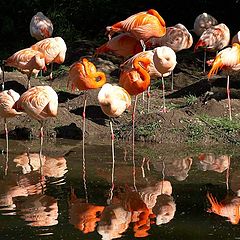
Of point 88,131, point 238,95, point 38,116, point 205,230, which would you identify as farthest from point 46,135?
point 205,230

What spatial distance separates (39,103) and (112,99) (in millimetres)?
885

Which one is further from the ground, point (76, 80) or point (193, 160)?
point (76, 80)

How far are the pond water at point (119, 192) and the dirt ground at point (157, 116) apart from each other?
346 millimetres

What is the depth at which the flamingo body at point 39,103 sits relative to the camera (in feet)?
29.7

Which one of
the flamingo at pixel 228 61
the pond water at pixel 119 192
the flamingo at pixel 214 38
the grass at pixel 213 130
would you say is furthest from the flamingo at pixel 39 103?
the flamingo at pixel 214 38

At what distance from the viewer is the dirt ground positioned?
33.4 feet

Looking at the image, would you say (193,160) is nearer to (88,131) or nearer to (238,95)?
(88,131)

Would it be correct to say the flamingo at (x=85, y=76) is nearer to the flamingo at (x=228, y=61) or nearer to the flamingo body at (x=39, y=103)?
the flamingo body at (x=39, y=103)

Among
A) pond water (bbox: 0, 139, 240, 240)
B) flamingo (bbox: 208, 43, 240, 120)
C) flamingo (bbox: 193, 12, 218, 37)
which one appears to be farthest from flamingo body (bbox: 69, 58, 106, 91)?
flamingo (bbox: 193, 12, 218, 37)

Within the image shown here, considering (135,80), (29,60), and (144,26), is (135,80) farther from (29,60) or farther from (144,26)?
(29,60)

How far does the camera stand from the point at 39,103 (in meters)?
9.05

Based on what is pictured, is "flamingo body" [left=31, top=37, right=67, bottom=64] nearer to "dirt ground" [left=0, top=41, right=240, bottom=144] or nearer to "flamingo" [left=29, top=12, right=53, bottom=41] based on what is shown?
"dirt ground" [left=0, top=41, right=240, bottom=144]

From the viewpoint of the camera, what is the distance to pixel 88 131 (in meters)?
10.5

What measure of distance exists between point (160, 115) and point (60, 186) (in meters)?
3.10
